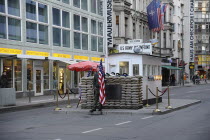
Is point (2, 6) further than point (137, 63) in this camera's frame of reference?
Yes

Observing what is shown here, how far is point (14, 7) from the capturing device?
1093 inches

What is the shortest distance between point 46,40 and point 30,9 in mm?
3096

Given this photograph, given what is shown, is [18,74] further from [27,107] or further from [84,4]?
[84,4]

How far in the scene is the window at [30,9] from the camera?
2911 centimetres

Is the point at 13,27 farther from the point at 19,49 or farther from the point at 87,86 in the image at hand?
the point at 87,86

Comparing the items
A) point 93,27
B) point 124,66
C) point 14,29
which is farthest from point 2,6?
point 93,27

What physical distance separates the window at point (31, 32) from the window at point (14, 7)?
1.42 m

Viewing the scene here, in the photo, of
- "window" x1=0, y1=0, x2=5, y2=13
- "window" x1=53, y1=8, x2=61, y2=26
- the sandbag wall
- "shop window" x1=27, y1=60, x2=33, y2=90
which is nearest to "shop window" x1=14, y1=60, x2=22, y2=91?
"shop window" x1=27, y1=60, x2=33, y2=90

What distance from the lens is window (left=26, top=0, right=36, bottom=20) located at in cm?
2911

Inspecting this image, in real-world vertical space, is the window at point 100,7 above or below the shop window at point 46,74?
above

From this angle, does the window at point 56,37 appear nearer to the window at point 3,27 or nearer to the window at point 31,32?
the window at point 31,32

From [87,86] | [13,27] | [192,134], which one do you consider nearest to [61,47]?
[13,27]

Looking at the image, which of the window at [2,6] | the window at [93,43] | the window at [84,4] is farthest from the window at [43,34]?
the window at [93,43]

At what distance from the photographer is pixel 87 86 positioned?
17594 millimetres
